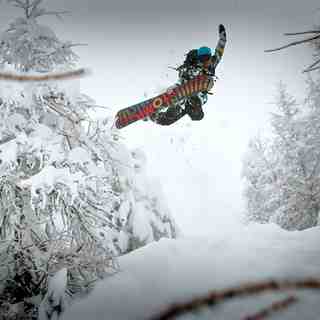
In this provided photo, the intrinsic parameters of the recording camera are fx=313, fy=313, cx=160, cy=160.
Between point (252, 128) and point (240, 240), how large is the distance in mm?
16360

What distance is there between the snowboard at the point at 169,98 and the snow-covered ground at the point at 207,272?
281cm

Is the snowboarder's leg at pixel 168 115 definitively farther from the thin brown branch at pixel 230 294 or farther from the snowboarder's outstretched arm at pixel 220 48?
the thin brown branch at pixel 230 294

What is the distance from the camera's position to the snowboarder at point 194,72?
20.0 ft

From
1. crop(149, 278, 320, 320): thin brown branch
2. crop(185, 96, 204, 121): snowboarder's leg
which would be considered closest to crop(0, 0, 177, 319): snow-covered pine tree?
crop(149, 278, 320, 320): thin brown branch

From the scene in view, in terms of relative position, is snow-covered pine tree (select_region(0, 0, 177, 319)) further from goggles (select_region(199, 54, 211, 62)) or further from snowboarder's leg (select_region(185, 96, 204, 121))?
goggles (select_region(199, 54, 211, 62))

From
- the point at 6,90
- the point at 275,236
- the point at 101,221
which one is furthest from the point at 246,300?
the point at 6,90

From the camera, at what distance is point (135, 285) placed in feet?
9.84

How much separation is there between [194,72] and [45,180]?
382 cm

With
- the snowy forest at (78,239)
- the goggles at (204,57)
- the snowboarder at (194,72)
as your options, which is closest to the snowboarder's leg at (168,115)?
the snowboarder at (194,72)

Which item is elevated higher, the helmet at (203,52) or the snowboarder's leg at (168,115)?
the helmet at (203,52)

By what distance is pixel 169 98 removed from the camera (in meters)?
6.18

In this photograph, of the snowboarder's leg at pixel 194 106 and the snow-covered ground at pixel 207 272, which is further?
the snowboarder's leg at pixel 194 106

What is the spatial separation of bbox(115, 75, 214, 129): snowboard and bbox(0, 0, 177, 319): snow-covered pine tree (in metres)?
1.20

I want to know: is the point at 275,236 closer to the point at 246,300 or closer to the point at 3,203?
the point at 246,300
